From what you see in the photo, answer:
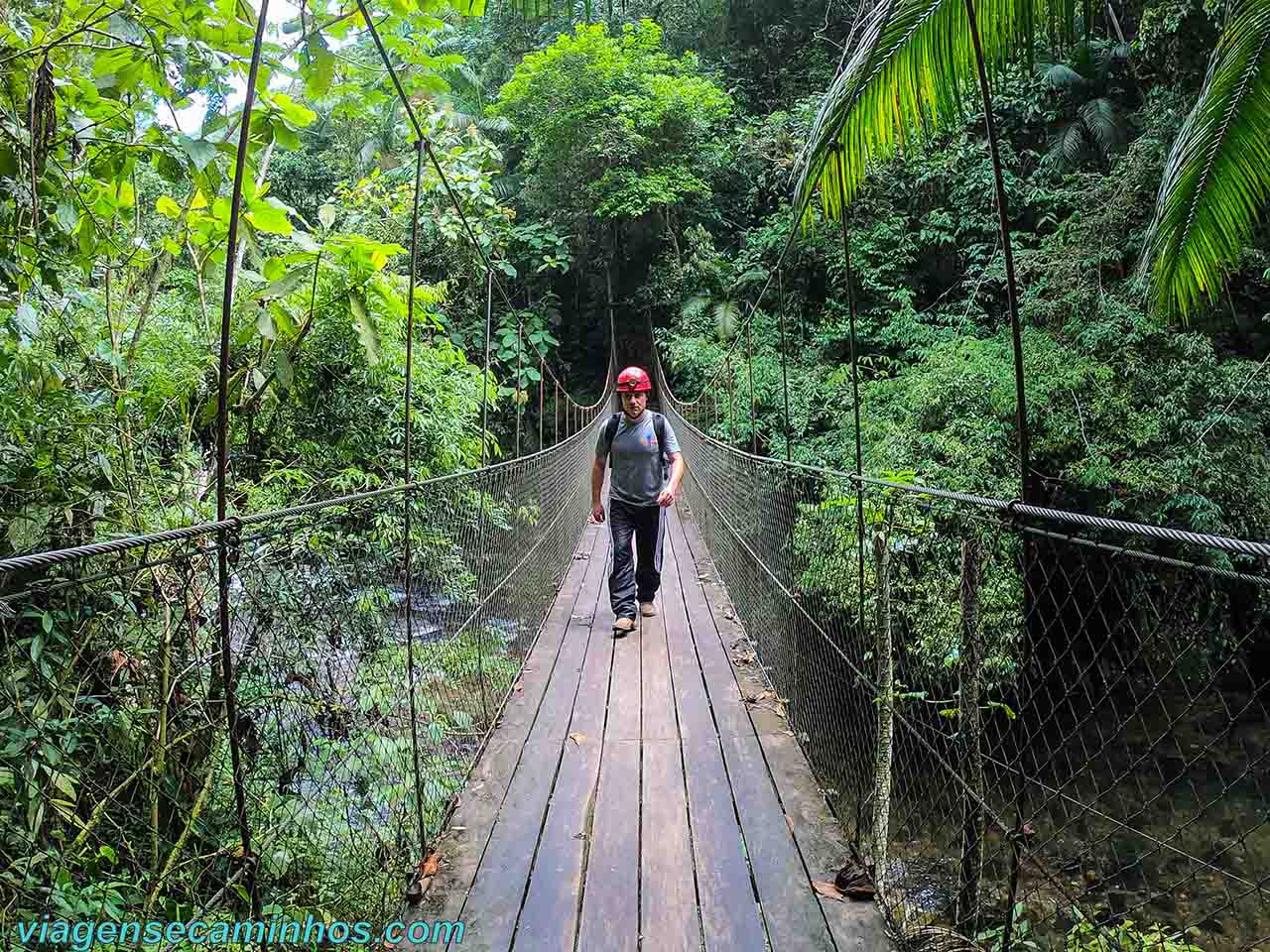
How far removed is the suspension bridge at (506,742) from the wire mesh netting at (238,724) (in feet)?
0.04

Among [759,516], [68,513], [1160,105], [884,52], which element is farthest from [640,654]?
[1160,105]

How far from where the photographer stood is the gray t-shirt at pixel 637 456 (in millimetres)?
2799

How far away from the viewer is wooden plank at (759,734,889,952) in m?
1.23

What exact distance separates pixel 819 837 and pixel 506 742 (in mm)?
864

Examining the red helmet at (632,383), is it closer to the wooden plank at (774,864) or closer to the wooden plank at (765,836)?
the wooden plank at (765,836)

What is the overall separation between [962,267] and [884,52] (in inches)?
287

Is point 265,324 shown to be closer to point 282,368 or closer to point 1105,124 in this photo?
point 282,368

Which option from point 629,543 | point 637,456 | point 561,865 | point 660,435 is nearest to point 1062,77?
point 660,435

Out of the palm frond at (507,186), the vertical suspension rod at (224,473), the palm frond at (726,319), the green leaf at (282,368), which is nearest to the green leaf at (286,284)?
the green leaf at (282,368)

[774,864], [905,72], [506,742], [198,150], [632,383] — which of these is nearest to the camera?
[198,150]

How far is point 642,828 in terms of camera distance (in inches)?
61.5

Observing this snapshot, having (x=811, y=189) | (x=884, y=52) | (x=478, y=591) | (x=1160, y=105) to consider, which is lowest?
(x=478, y=591)

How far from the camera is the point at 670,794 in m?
1.70

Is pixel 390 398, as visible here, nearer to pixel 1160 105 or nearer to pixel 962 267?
pixel 1160 105
